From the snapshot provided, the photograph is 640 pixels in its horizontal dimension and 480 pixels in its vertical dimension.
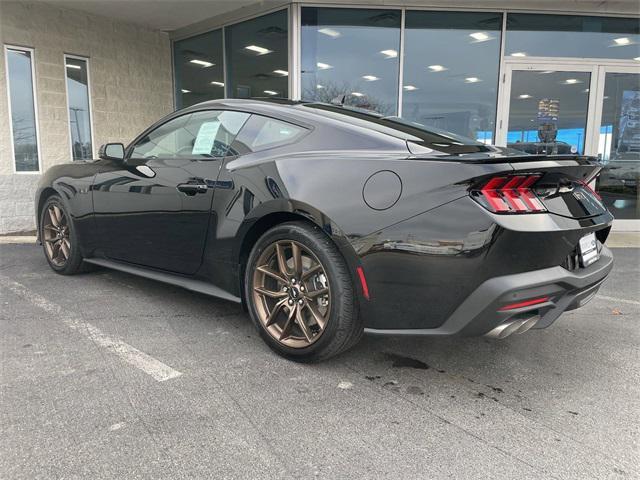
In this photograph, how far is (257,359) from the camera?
112 inches

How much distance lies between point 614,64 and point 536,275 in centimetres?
751

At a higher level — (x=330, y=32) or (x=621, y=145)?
(x=330, y=32)

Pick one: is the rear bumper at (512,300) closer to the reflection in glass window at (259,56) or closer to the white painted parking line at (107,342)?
the white painted parking line at (107,342)

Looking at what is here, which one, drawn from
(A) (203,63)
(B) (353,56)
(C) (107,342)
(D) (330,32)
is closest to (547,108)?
(B) (353,56)

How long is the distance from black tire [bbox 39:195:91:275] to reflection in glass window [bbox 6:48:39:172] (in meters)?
3.58

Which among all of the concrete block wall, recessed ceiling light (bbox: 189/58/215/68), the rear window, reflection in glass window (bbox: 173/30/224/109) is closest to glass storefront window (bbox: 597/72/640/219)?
the rear window

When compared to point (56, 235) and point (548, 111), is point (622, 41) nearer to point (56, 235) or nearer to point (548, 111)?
point (548, 111)

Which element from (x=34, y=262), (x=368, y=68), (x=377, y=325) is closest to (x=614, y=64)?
(x=368, y=68)

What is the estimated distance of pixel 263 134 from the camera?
304 cm

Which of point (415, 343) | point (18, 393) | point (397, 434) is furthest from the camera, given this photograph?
point (415, 343)

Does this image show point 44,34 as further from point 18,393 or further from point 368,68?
point 18,393

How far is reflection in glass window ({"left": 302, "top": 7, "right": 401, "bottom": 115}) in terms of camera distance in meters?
7.66

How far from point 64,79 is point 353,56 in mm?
4743

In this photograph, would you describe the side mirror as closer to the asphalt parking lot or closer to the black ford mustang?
the black ford mustang
